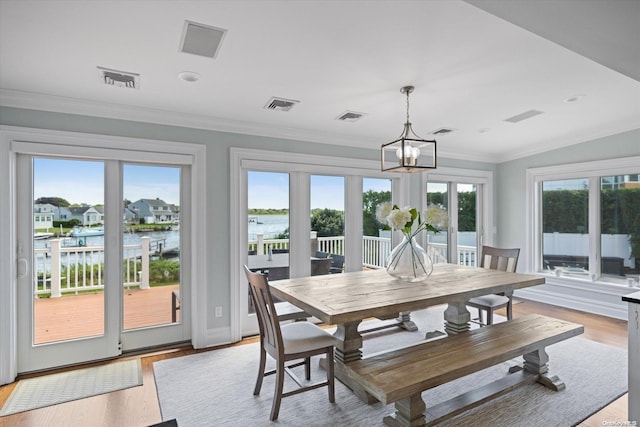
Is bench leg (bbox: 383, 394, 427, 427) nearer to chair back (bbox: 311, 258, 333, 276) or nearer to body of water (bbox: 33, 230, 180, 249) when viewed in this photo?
chair back (bbox: 311, 258, 333, 276)

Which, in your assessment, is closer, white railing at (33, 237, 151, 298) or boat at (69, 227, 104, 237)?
white railing at (33, 237, 151, 298)

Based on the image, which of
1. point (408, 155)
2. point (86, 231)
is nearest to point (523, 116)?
point (408, 155)

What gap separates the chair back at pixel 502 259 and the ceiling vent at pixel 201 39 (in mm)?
3530

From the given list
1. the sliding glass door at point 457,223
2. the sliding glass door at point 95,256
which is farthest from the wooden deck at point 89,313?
the sliding glass door at point 457,223

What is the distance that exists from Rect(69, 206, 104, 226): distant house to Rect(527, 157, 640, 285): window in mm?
5866

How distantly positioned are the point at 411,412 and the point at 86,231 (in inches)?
122

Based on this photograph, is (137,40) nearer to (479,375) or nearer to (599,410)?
(479,375)

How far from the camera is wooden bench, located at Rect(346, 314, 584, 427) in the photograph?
1971 mm

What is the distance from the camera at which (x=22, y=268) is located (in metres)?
2.94

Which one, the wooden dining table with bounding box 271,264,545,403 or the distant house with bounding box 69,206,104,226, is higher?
the distant house with bounding box 69,206,104,226

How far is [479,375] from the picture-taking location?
2.92 metres

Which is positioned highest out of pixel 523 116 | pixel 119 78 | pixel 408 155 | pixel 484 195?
pixel 523 116

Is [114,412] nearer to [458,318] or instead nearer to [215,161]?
[215,161]

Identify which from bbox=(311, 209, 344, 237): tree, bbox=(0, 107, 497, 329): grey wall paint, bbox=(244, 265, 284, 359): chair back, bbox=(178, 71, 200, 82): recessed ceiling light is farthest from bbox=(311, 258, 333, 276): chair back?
bbox=(178, 71, 200, 82): recessed ceiling light
